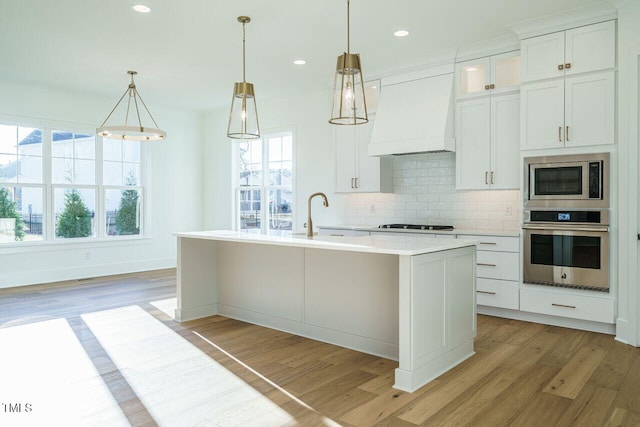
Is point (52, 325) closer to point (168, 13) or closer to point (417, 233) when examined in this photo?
point (168, 13)

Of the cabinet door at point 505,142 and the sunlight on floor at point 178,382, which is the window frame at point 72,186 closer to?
the sunlight on floor at point 178,382

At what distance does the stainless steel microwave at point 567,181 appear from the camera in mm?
3842

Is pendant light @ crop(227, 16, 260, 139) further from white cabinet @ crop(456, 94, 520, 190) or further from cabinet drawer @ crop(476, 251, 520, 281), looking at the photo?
cabinet drawer @ crop(476, 251, 520, 281)

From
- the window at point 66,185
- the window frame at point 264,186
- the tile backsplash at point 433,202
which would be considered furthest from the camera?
the window frame at point 264,186

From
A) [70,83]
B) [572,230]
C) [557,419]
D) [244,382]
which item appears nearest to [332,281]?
[244,382]

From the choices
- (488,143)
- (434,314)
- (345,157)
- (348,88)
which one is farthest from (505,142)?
(434,314)

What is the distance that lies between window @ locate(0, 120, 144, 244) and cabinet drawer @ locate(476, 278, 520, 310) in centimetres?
549

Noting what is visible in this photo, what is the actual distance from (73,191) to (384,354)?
553cm

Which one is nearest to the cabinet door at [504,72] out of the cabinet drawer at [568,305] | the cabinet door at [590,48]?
the cabinet door at [590,48]

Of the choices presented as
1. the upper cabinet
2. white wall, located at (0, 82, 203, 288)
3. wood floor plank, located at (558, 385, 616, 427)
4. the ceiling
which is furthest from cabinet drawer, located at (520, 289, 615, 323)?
white wall, located at (0, 82, 203, 288)

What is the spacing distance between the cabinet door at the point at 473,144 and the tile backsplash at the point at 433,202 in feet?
1.13

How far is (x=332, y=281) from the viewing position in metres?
3.57

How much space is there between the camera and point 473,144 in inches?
189

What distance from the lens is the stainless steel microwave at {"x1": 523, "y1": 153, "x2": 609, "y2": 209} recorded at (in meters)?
3.84
